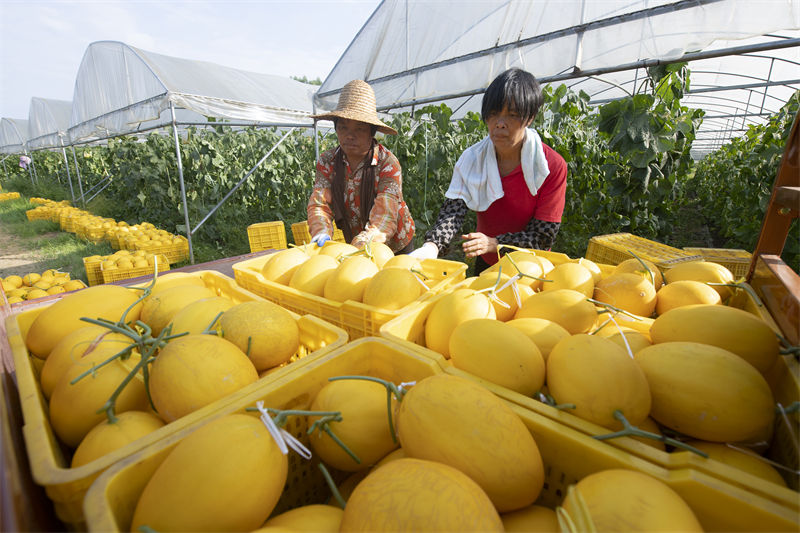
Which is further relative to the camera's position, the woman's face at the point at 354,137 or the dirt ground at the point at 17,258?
the dirt ground at the point at 17,258

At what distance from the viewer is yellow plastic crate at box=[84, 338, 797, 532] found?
2.16ft

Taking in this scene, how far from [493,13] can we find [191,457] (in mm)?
6659

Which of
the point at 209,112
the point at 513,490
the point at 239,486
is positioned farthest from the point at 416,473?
the point at 209,112

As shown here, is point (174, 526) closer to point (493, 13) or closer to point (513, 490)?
point (513, 490)

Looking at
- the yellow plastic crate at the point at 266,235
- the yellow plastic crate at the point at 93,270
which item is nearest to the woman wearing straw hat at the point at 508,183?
the yellow plastic crate at the point at 266,235

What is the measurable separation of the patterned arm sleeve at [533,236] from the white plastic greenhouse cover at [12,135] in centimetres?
3873

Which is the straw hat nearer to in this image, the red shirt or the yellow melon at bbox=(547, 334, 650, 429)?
the red shirt

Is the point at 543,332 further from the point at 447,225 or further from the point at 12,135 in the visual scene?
the point at 12,135

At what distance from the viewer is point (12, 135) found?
31469 millimetres

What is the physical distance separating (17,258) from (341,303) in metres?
10.9

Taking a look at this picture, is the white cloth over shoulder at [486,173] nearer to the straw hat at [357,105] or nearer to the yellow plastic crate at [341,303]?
the straw hat at [357,105]

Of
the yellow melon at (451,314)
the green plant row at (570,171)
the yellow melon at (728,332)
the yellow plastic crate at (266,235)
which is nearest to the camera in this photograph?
the yellow melon at (728,332)

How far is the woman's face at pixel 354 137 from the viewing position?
3.05m

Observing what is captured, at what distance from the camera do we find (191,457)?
71 cm
